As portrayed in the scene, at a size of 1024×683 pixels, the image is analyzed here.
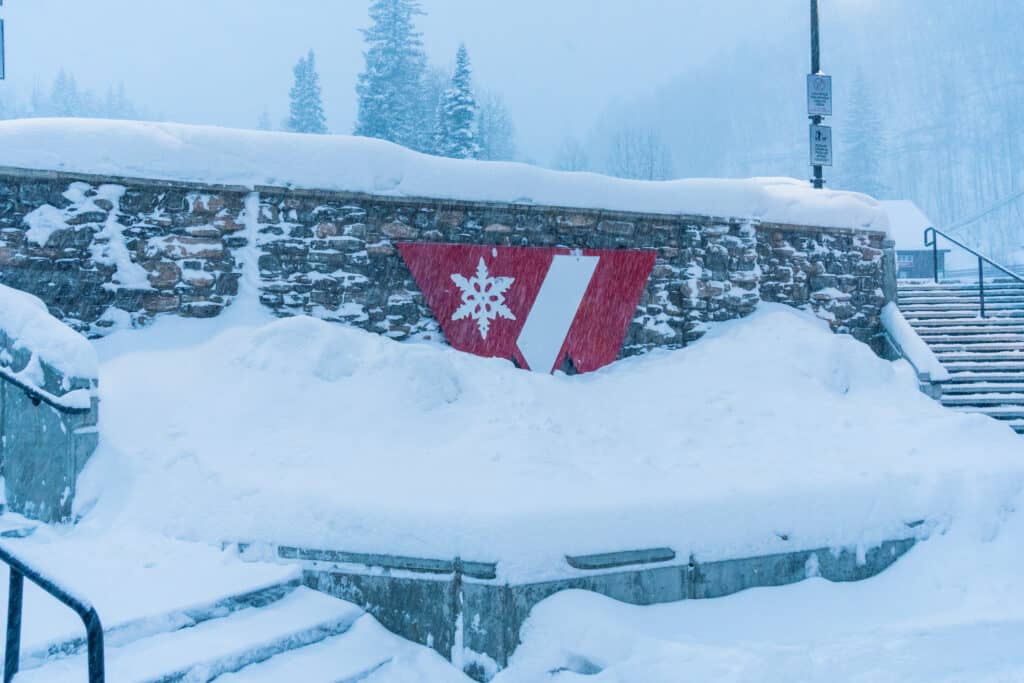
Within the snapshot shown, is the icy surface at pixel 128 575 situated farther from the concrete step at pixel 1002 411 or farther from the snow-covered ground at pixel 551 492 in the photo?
the concrete step at pixel 1002 411

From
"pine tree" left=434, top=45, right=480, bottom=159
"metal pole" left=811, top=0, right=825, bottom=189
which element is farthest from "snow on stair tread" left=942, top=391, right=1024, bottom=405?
"pine tree" left=434, top=45, right=480, bottom=159

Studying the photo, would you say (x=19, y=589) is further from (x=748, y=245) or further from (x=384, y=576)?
(x=748, y=245)

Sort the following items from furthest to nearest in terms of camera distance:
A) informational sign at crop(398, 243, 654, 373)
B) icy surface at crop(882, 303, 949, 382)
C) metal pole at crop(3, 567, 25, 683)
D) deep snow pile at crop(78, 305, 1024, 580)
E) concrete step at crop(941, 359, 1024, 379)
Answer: concrete step at crop(941, 359, 1024, 379) → icy surface at crop(882, 303, 949, 382) → informational sign at crop(398, 243, 654, 373) → deep snow pile at crop(78, 305, 1024, 580) → metal pole at crop(3, 567, 25, 683)

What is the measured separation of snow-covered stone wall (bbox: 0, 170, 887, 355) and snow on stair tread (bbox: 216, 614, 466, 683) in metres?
3.63

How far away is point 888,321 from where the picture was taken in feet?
32.1

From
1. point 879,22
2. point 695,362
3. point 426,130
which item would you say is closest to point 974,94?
point 879,22

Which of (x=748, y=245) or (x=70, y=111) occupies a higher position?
(x=70, y=111)

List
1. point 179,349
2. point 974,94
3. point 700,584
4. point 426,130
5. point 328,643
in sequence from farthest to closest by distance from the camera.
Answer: point 974,94 → point 426,130 → point 179,349 → point 700,584 → point 328,643

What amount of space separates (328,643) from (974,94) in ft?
305

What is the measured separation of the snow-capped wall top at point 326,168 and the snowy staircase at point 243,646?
165 inches

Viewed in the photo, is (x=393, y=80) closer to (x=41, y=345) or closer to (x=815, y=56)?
(x=815, y=56)

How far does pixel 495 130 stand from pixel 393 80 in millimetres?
14538

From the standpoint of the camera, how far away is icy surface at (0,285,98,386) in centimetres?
509

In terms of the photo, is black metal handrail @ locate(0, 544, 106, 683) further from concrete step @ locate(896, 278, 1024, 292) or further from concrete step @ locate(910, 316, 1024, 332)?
concrete step @ locate(896, 278, 1024, 292)
